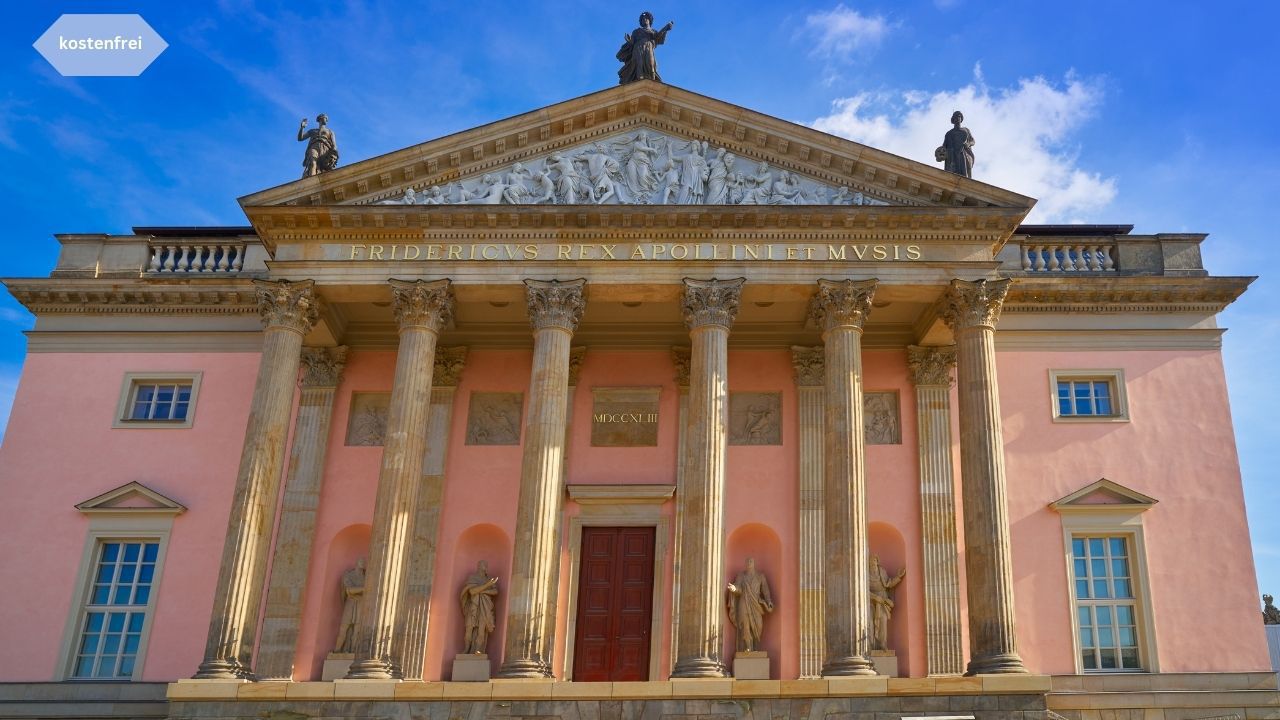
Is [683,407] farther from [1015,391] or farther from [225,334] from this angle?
[225,334]

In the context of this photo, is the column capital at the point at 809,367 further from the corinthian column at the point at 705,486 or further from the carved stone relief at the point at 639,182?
the carved stone relief at the point at 639,182

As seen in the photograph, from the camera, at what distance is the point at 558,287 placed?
74.4 ft

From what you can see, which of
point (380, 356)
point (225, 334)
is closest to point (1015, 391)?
point (380, 356)

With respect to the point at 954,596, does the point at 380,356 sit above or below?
above

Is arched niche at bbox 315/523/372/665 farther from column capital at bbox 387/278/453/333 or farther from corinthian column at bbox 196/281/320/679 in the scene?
column capital at bbox 387/278/453/333

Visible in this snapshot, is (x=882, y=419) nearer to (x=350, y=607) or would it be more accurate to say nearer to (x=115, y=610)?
(x=350, y=607)

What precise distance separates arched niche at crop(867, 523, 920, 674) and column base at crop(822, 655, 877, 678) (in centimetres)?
372

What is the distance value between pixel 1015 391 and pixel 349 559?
1482cm

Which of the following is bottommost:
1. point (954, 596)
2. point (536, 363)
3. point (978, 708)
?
point (978, 708)

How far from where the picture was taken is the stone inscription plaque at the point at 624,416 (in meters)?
25.5

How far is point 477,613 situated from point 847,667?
8.09m

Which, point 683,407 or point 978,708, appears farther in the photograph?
point 683,407

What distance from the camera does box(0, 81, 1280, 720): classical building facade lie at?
21.8 meters

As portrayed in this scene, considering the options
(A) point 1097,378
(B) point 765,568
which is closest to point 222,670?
(B) point 765,568
